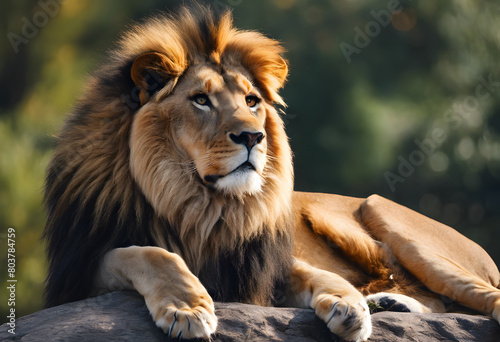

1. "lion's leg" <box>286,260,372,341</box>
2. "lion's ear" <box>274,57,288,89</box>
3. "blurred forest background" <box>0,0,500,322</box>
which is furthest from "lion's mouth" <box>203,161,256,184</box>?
"blurred forest background" <box>0,0,500,322</box>

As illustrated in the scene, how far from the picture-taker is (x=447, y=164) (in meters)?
7.66

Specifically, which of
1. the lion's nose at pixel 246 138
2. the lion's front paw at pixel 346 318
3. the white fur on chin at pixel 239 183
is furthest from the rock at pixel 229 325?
the lion's nose at pixel 246 138

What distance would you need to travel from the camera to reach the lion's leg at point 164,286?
2.34 m

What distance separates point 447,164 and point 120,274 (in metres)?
5.75

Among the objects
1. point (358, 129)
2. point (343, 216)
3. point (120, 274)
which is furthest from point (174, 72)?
point (358, 129)

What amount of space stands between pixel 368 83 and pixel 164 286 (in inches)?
217

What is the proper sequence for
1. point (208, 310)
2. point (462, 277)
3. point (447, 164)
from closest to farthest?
point (208, 310), point (462, 277), point (447, 164)

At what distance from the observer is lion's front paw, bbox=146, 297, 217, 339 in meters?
2.32

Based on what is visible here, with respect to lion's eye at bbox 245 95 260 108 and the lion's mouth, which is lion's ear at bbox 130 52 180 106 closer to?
lion's eye at bbox 245 95 260 108

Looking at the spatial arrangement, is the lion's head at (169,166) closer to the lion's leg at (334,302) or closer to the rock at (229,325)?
the lion's leg at (334,302)

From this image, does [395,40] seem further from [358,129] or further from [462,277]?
[462,277]

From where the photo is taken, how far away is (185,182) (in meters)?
2.96

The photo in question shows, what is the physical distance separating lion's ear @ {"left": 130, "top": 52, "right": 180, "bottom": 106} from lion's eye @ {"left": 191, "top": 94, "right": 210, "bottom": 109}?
16 cm

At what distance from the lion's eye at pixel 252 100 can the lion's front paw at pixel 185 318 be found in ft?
3.71
